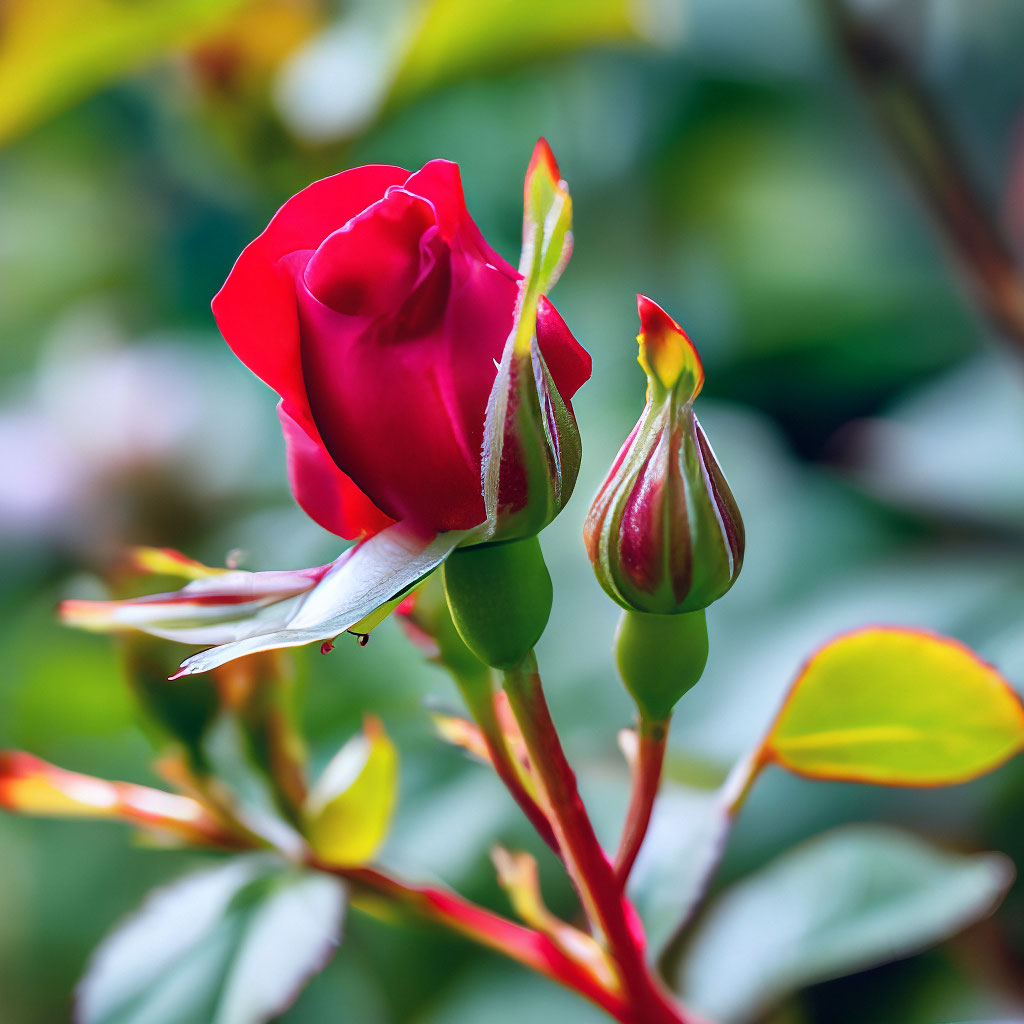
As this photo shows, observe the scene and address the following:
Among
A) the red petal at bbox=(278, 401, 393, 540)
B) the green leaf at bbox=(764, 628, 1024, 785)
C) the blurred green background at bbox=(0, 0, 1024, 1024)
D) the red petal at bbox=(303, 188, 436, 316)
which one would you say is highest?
the red petal at bbox=(303, 188, 436, 316)

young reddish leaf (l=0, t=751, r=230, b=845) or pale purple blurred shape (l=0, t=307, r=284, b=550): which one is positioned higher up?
young reddish leaf (l=0, t=751, r=230, b=845)

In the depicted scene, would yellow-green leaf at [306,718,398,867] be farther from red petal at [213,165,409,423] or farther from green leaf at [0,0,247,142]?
green leaf at [0,0,247,142]

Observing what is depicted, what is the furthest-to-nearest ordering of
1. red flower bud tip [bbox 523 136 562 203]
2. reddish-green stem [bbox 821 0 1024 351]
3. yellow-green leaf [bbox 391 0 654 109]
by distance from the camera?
yellow-green leaf [bbox 391 0 654 109] → reddish-green stem [bbox 821 0 1024 351] → red flower bud tip [bbox 523 136 562 203]

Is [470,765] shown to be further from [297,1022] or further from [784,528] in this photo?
[784,528]

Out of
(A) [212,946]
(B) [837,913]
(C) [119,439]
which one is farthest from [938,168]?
(C) [119,439]

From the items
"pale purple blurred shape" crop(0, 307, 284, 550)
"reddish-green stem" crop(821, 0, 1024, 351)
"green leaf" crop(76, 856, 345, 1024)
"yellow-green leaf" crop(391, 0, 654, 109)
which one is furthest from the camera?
"pale purple blurred shape" crop(0, 307, 284, 550)

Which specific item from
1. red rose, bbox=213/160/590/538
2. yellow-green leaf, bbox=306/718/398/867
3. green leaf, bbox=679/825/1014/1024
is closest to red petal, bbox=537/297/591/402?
red rose, bbox=213/160/590/538

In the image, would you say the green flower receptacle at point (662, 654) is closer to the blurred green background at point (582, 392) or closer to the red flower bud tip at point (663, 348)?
the red flower bud tip at point (663, 348)
